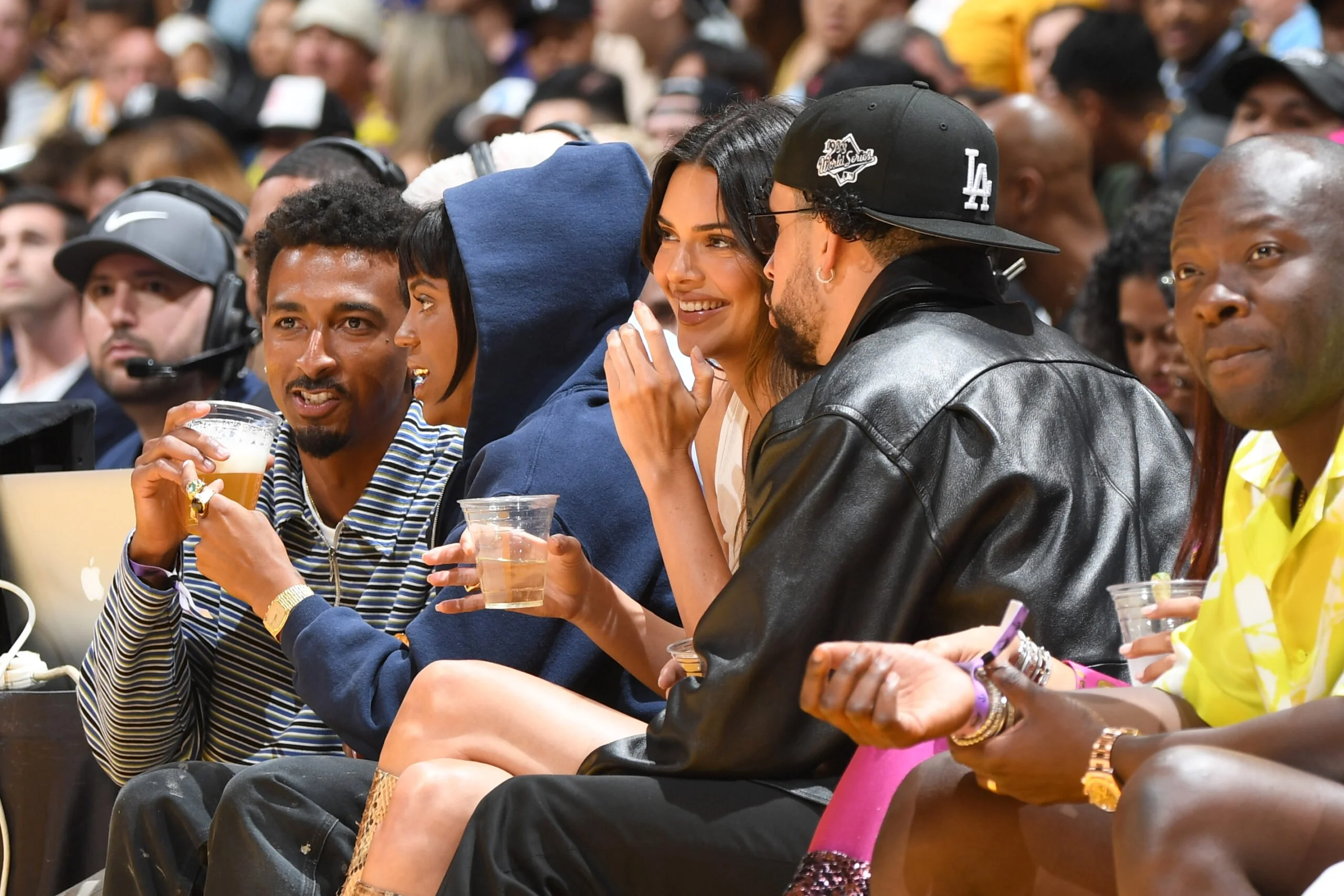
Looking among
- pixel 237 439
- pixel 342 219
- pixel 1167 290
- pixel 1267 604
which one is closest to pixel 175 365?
pixel 342 219

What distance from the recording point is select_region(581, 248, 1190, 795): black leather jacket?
7.38 ft

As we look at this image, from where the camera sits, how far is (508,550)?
2789 millimetres

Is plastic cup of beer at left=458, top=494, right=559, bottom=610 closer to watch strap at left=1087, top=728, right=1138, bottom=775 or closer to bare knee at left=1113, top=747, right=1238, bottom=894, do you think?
watch strap at left=1087, top=728, right=1138, bottom=775

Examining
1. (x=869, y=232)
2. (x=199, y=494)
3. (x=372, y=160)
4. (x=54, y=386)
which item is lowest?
(x=54, y=386)

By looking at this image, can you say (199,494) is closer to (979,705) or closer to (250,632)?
(250,632)

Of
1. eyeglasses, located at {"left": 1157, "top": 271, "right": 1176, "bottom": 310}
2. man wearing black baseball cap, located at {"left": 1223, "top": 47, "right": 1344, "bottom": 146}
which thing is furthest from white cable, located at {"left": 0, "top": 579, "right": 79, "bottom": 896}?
man wearing black baseball cap, located at {"left": 1223, "top": 47, "right": 1344, "bottom": 146}

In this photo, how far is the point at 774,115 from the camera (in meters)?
3.23

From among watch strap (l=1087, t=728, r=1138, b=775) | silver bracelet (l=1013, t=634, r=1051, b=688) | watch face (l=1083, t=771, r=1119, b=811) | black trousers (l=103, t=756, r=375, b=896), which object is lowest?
black trousers (l=103, t=756, r=375, b=896)

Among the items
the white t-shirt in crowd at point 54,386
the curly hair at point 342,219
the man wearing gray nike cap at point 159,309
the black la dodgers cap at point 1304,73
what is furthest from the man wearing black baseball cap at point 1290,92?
the white t-shirt in crowd at point 54,386

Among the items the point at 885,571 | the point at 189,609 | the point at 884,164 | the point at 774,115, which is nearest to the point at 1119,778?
the point at 885,571

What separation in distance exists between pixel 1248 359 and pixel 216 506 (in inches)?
77.6

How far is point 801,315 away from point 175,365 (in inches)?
110

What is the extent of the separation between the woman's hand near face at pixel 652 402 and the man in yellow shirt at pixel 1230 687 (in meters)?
0.96

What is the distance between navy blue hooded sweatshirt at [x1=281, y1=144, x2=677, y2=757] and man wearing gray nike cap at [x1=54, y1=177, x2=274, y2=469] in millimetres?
1823
